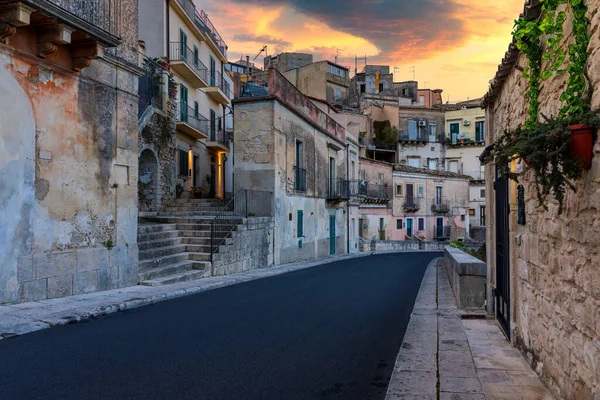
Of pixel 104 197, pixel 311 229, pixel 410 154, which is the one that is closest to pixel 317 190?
pixel 311 229

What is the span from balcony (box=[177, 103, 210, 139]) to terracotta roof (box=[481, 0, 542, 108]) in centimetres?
1789

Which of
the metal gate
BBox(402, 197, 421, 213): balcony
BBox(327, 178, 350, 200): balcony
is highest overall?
BBox(327, 178, 350, 200): balcony

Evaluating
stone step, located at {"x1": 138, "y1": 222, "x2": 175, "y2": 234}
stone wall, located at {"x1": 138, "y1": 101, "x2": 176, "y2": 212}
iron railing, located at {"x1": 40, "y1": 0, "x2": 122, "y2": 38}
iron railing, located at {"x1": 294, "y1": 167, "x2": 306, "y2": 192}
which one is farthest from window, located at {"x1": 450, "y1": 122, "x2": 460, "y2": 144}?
iron railing, located at {"x1": 40, "y1": 0, "x2": 122, "y2": 38}

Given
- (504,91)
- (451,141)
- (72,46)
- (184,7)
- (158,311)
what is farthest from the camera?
(451,141)

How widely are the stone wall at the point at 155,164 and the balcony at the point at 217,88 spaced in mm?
8172

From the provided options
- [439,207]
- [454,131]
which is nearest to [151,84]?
[439,207]

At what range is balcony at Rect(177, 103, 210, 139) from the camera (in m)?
23.2

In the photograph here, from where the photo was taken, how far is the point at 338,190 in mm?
27438

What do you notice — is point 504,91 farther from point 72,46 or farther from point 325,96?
point 325,96

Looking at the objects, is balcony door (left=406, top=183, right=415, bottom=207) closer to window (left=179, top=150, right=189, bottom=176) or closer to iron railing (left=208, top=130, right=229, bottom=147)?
iron railing (left=208, top=130, right=229, bottom=147)

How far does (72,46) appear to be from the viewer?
329 inches

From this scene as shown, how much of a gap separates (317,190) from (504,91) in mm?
17754

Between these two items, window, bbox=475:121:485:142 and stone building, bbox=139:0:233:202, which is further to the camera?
window, bbox=475:121:485:142

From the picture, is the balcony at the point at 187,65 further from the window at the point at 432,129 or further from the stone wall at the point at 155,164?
the window at the point at 432,129
